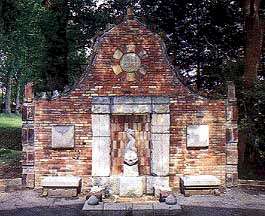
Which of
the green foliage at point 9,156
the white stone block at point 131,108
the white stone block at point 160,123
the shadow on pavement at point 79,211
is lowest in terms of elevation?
the shadow on pavement at point 79,211

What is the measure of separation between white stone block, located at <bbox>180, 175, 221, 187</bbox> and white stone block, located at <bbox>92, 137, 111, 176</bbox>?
6.86 feet

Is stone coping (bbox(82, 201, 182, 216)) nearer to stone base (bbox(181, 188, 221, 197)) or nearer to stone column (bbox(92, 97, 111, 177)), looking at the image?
stone base (bbox(181, 188, 221, 197))

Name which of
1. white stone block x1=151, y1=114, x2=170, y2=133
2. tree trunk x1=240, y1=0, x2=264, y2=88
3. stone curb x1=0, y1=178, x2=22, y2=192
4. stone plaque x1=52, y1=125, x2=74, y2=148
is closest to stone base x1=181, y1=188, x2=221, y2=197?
white stone block x1=151, y1=114, x2=170, y2=133

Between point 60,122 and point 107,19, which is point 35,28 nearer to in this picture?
point 107,19

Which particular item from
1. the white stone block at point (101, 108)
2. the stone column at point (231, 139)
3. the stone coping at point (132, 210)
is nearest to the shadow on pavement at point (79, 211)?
the stone coping at point (132, 210)

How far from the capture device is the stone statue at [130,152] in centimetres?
1130

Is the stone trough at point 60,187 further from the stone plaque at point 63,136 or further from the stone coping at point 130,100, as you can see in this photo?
the stone coping at point 130,100

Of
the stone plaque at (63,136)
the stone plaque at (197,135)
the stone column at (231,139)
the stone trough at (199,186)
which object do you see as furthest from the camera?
the stone column at (231,139)

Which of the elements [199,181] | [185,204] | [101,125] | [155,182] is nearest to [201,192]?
[199,181]

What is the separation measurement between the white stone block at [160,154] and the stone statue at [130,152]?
516 mm

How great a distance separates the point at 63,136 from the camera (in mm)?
11523

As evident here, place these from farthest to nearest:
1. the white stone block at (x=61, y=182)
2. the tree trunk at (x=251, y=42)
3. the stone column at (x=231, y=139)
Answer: the tree trunk at (x=251, y=42)
the stone column at (x=231, y=139)
the white stone block at (x=61, y=182)

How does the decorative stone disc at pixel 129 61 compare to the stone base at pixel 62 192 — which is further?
the decorative stone disc at pixel 129 61

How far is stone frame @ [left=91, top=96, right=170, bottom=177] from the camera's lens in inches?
449
